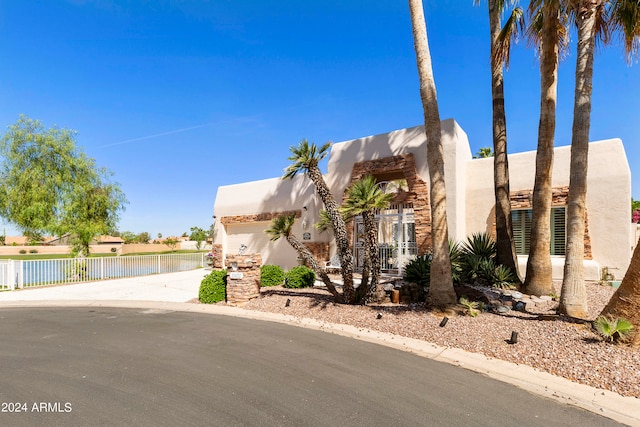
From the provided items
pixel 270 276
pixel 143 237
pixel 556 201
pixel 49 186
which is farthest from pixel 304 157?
pixel 143 237

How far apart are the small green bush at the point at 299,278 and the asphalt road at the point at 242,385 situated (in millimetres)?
4244

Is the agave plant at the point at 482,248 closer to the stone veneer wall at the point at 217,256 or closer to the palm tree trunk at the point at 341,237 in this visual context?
the palm tree trunk at the point at 341,237

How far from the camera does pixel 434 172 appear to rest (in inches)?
295

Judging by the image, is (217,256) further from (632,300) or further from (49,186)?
(632,300)

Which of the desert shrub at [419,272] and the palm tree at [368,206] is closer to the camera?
the palm tree at [368,206]

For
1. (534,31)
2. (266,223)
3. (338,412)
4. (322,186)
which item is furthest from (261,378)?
(266,223)

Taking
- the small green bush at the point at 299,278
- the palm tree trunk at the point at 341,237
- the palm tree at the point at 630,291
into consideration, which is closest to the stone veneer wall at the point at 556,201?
the palm tree at the point at 630,291

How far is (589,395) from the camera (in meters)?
3.91

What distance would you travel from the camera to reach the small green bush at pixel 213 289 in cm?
952

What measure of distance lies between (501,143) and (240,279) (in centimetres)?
935

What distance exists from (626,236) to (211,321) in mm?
12665

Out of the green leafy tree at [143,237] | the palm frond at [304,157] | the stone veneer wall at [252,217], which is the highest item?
the palm frond at [304,157]

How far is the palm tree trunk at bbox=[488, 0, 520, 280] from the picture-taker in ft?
32.6

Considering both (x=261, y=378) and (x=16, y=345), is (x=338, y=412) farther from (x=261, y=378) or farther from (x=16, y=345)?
(x=16, y=345)
